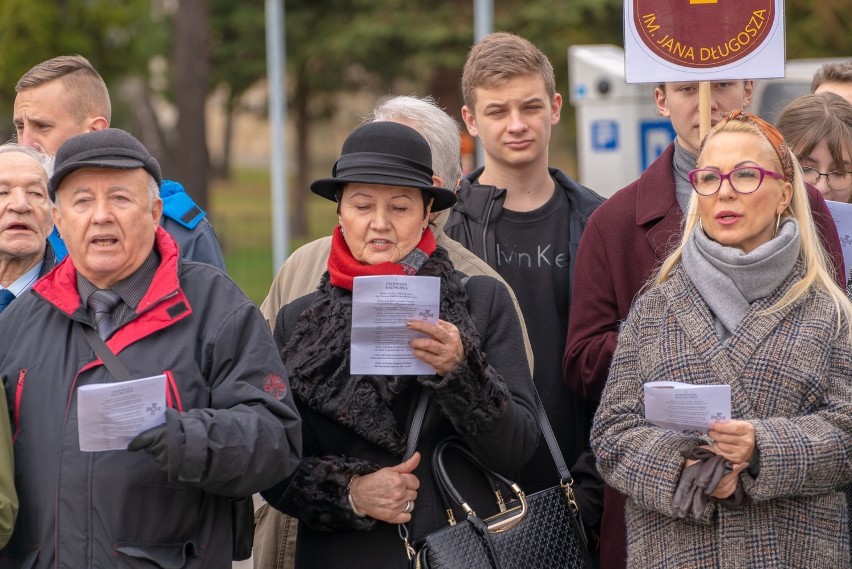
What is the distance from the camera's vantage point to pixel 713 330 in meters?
3.60

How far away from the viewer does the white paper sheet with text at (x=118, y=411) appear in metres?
3.09

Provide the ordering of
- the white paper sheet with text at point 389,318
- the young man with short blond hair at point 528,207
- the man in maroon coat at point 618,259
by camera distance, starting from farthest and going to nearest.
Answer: the young man with short blond hair at point 528,207
the man in maroon coat at point 618,259
the white paper sheet with text at point 389,318

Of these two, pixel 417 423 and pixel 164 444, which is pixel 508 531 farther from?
pixel 164 444

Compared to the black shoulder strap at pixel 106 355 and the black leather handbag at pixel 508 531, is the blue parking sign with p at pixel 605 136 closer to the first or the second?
the black leather handbag at pixel 508 531

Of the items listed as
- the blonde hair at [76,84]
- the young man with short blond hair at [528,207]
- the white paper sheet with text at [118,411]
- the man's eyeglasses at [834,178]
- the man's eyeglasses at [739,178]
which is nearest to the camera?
the white paper sheet with text at [118,411]

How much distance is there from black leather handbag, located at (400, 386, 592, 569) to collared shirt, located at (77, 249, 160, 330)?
85 cm

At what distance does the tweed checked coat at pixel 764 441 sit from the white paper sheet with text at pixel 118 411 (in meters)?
1.29

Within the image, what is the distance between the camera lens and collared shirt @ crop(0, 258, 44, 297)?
14.0ft

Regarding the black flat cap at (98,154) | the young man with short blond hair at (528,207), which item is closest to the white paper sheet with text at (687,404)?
the young man with short blond hair at (528,207)

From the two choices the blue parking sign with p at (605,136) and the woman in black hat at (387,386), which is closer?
the woman in black hat at (387,386)

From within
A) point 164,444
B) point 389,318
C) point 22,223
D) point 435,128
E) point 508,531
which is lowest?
point 508,531

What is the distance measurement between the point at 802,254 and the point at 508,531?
1158 mm

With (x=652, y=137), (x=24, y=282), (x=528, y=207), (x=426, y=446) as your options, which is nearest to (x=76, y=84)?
(x=24, y=282)

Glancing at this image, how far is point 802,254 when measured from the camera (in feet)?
12.1
